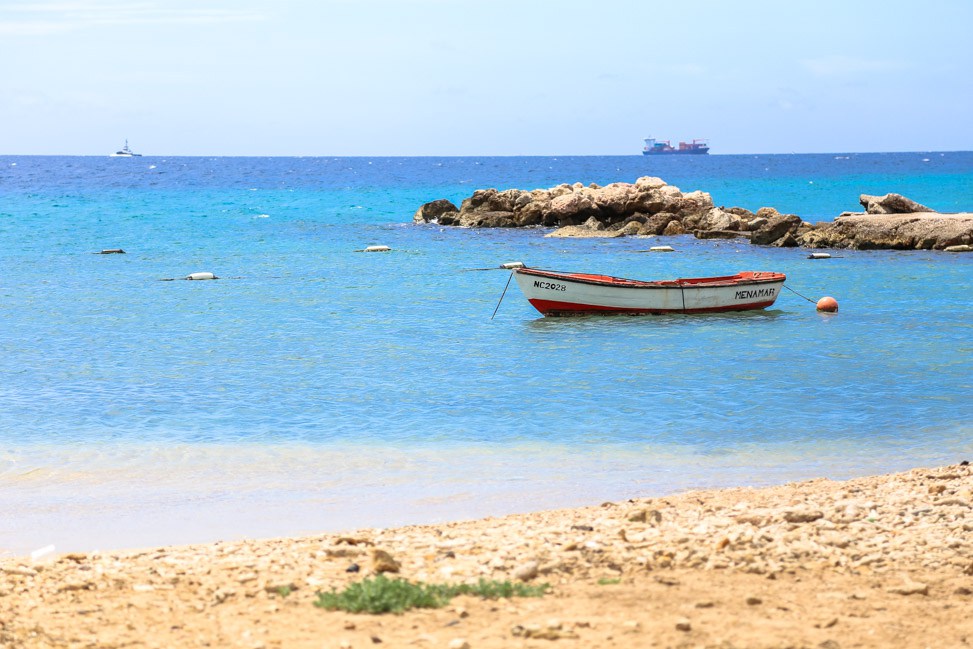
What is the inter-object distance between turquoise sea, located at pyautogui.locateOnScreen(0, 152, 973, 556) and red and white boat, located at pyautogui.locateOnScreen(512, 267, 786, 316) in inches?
14.7

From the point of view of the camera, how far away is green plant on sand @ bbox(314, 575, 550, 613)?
21.0 ft

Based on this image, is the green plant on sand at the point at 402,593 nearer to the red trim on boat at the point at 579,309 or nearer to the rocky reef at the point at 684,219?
the red trim on boat at the point at 579,309

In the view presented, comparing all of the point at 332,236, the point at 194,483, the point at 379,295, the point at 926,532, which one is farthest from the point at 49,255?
the point at 926,532

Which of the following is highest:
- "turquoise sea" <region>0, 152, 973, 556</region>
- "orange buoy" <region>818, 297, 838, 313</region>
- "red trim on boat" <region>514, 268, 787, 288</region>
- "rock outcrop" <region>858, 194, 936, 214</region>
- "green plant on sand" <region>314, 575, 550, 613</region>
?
"rock outcrop" <region>858, 194, 936, 214</region>

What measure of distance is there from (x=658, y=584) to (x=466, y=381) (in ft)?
36.1

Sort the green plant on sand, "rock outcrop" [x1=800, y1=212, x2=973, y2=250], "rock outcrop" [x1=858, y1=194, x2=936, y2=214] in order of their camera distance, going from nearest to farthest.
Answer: the green plant on sand < "rock outcrop" [x1=800, y1=212, x2=973, y2=250] < "rock outcrop" [x1=858, y1=194, x2=936, y2=214]

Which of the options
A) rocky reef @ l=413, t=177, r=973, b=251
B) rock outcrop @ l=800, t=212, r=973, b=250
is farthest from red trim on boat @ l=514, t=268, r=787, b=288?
rocky reef @ l=413, t=177, r=973, b=251

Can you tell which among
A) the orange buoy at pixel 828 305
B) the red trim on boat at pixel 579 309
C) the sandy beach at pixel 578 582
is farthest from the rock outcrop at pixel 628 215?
the sandy beach at pixel 578 582

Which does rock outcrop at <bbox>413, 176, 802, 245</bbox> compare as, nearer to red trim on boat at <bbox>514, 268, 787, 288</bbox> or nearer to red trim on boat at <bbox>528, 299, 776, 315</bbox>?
red trim on boat at <bbox>514, 268, 787, 288</bbox>

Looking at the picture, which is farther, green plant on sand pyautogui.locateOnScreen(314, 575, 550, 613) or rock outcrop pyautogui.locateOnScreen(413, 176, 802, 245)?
rock outcrop pyautogui.locateOnScreen(413, 176, 802, 245)

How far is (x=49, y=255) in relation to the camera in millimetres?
43375

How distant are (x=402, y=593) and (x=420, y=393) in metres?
10.2

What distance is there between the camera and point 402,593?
6559mm

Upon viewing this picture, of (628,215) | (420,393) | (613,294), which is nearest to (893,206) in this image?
(628,215)
